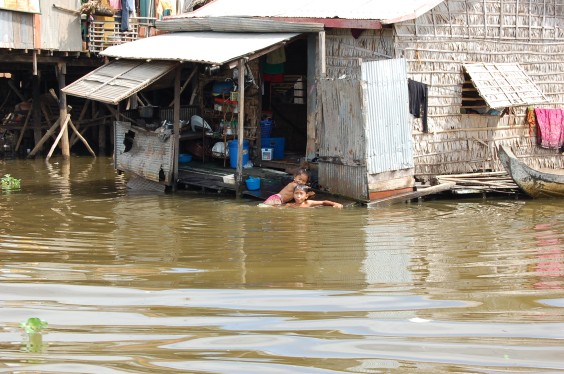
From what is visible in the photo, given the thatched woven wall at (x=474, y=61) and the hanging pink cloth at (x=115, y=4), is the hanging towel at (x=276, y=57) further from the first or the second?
the hanging pink cloth at (x=115, y=4)

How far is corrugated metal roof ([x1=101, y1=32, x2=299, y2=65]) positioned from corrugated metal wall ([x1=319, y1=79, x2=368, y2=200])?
3.82 feet

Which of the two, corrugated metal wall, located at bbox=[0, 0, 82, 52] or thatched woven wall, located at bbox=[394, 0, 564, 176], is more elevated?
corrugated metal wall, located at bbox=[0, 0, 82, 52]

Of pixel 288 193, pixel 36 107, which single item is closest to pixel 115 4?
pixel 36 107

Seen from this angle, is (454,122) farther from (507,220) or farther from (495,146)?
(507,220)

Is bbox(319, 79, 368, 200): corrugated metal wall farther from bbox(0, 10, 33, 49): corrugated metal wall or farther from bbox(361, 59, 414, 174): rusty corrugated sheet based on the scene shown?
bbox(0, 10, 33, 49): corrugated metal wall

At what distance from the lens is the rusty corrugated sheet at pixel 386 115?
12.7 m

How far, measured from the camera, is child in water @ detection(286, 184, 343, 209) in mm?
12789

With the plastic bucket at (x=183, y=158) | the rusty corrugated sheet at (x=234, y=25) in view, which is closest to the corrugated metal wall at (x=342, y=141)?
the rusty corrugated sheet at (x=234, y=25)

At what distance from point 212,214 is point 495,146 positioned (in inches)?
194

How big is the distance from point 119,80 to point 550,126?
269 inches

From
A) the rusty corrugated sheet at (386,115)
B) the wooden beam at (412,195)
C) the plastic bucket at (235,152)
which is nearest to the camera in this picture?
the rusty corrugated sheet at (386,115)

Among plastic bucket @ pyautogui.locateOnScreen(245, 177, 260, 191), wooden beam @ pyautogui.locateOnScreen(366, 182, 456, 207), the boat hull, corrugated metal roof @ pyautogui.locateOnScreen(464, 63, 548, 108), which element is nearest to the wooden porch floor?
plastic bucket @ pyautogui.locateOnScreen(245, 177, 260, 191)

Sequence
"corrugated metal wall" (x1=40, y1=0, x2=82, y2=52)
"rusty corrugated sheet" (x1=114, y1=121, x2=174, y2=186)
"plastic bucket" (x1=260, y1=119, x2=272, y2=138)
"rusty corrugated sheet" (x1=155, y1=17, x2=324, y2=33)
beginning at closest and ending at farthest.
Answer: "rusty corrugated sheet" (x1=155, y1=17, x2=324, y2=33) < "rusty corrugated sheet" (x1=114, y1=121, x2=174, y2=186) < "plastic bucket" (x1=260, y1=119, x2=272, y2=138) < "corrugated metal wall" (x1=40, y1=0, x2=82, y2=52)

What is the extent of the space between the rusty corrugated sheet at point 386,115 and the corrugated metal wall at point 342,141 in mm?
137
